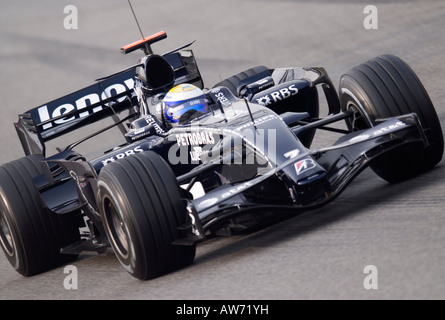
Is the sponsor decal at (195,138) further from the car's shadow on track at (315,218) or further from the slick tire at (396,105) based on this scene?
the slick tire at (396,105)

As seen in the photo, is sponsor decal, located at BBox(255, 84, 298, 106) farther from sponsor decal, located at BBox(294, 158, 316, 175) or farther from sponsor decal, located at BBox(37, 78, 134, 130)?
sponsor decal, located at BBox(294, 158, 316, 175)

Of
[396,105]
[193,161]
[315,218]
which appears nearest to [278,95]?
[193,161]

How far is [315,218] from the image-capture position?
24.2ft

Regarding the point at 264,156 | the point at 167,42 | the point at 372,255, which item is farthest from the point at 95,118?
the point at 167,42

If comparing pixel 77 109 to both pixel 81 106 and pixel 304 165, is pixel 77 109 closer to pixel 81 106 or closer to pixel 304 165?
pixel 81 106

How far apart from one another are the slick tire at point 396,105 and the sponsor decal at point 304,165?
83 cm

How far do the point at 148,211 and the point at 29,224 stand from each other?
1.99 m

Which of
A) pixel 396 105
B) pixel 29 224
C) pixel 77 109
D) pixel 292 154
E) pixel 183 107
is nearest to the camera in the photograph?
pixel 292 154

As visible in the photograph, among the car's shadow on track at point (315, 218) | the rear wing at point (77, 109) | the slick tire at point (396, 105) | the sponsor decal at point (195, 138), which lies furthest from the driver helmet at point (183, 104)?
the slick tire at point (396, 105)

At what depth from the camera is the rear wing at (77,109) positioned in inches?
362

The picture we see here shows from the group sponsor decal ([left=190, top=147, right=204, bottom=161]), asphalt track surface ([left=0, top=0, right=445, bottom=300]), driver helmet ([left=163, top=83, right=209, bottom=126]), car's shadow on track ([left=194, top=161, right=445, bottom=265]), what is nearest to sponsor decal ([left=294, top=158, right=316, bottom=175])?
car's shadow on track ([left=194, top=161, right=445, bottom=265])
